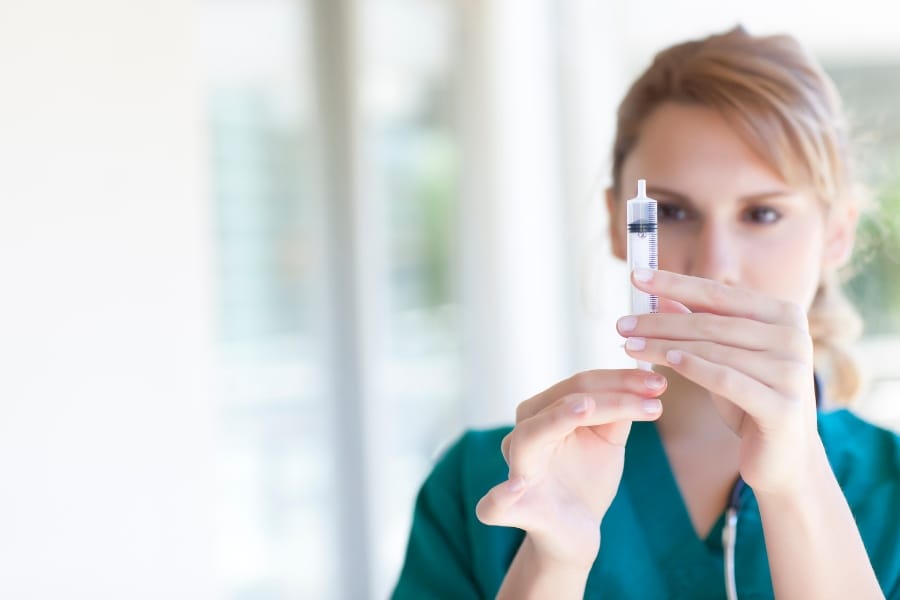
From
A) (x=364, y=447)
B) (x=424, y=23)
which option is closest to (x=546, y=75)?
(x=424, y=23)

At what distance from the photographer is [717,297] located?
0.96 metres

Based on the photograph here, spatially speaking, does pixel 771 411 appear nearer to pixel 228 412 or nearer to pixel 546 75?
pixel 546 75

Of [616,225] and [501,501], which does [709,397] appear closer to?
[616,225]

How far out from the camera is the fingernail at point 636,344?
0.96 meters

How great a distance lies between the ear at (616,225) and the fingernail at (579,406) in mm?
463

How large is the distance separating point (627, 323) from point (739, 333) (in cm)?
10

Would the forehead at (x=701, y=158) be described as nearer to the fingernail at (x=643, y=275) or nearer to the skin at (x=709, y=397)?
the skin at (x=709, y=397)

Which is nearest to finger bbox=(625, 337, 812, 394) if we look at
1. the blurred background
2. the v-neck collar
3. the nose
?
the nose

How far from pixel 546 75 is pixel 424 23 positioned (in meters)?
0.75

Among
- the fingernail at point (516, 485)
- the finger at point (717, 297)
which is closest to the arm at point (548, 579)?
the fingernail at point (516, 485)

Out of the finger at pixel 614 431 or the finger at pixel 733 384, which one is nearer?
the finger at pixel 733 384

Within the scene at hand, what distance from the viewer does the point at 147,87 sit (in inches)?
81.5

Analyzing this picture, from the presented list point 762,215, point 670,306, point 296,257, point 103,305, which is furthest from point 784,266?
point 296,257

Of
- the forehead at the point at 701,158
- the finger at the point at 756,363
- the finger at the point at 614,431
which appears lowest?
the finger at the point at 614,431
